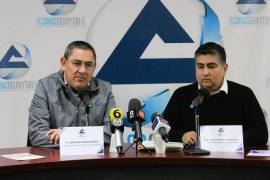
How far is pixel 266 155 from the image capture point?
259cm

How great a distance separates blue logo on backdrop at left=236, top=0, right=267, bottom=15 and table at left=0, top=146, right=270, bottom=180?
6.86 ft

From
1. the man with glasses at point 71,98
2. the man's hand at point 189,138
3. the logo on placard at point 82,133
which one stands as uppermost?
the man with glasses at point 71,98

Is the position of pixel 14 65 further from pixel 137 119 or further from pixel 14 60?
pixel 137 119

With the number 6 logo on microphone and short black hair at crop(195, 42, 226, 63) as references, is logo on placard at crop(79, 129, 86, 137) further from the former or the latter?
short black hair at crop(195, 42, 226, 63)

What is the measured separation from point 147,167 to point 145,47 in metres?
1.96

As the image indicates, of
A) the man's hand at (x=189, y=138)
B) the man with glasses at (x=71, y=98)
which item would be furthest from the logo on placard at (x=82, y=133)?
the man's hand at (x=189, y=138)

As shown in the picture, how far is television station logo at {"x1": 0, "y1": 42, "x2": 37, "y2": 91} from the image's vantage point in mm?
4219

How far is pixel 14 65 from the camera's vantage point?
424 cm

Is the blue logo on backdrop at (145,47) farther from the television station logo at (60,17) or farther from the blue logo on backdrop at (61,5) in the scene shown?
the blue logo on backdrop at (61,5)

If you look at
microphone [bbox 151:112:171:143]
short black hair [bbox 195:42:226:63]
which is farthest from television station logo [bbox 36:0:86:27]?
microphone [bbox 151:112:171:143]

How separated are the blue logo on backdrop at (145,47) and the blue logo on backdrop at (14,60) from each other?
69 centimetres

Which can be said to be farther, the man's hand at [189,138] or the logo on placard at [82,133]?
the man's hand at [189,138]

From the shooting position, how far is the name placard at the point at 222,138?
2709mm

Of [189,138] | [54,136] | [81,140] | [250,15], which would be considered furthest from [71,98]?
[250,15]
